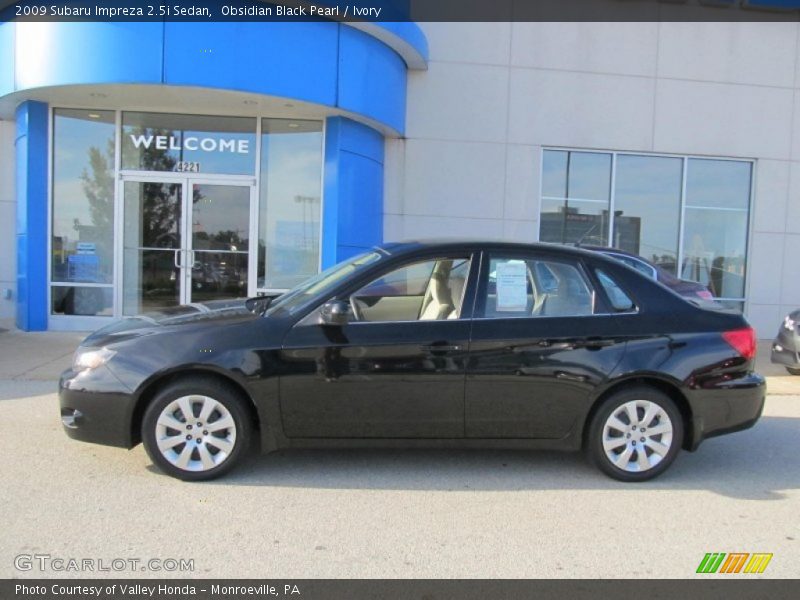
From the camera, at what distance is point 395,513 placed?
368 cm

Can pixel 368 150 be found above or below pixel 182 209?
above

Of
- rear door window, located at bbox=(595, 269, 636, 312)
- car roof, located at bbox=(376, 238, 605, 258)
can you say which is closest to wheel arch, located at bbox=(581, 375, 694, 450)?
rear door window, located at bbox=(595, 269, 636, 312)

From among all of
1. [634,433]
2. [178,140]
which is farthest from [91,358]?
[178,140]

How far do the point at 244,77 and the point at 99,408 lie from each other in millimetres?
5906

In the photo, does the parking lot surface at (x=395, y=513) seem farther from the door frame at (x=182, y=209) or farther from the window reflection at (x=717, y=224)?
the window reflection at (x=717, y=224)

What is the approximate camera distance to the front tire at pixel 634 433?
4.23 metres

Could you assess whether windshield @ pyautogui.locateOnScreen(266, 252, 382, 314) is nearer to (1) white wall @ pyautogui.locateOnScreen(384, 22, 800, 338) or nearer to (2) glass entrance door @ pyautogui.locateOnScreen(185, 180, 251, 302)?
(2) glass entrance door @ pyautogui.locateOnScreen(185, 180, 251, 302)

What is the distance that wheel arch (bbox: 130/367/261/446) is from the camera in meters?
3.95

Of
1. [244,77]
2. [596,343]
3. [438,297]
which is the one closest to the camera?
[596,343]

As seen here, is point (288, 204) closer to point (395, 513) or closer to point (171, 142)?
point (171, 142)

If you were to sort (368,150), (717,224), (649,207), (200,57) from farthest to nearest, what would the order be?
1. (717,224)
2. (649,207)
3. (368,150)
4. (200,57)

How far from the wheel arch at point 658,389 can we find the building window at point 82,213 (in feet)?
27.7

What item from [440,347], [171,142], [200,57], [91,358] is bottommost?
[91,358]

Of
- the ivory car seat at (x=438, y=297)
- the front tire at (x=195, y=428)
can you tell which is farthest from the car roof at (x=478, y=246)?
the front tire at (x=195, y=428)
